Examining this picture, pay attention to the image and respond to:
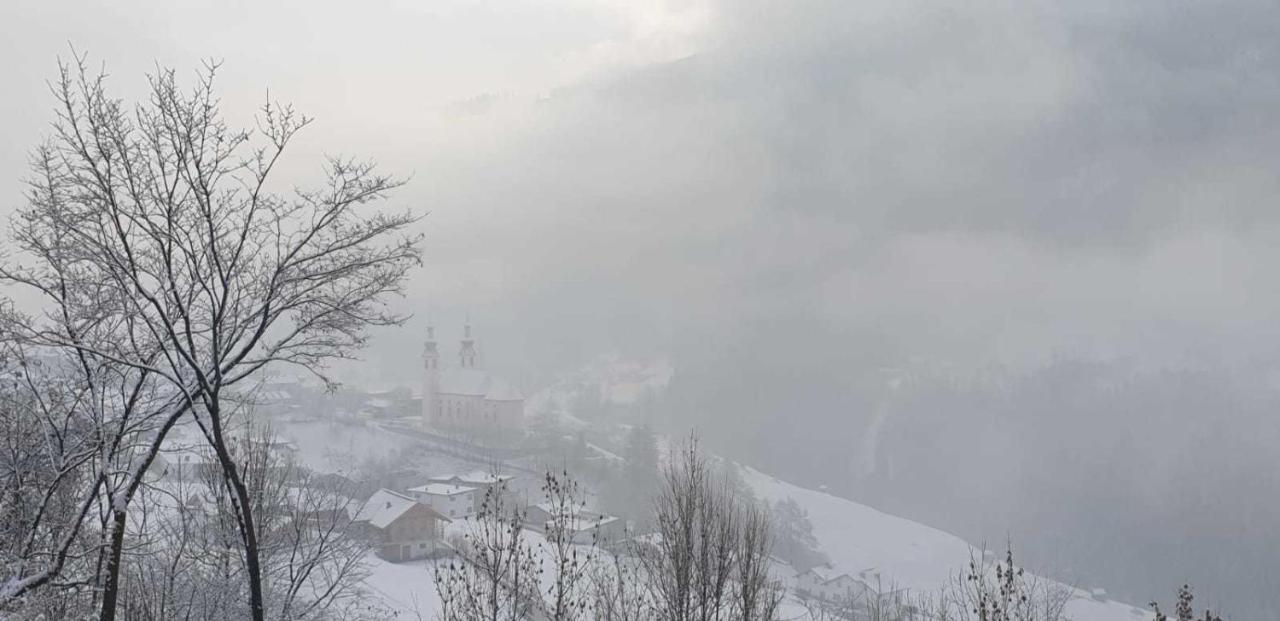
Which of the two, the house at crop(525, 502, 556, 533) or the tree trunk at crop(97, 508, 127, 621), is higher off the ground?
the tree trunk at crop(97, 508, 127, 621)

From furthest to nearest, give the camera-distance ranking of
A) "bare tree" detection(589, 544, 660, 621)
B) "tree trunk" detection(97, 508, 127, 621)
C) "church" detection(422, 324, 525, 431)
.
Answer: "church" detection(422, 324, 525, 431) < "bare tree" detection(589, 544, 660, 621) < "tree trunk" detection(97, 508, 127, 621)

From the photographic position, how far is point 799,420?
15600 centimetres

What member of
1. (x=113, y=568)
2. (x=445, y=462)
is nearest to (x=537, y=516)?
(x=445, y=462)

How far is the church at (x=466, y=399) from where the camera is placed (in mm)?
104500

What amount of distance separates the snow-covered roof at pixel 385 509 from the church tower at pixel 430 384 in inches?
2209

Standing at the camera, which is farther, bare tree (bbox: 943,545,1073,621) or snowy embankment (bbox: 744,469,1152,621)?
snowy embankment (bbox: 744,469,1152,621)

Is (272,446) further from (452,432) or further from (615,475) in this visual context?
(452,432)

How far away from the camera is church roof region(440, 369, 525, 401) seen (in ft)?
352

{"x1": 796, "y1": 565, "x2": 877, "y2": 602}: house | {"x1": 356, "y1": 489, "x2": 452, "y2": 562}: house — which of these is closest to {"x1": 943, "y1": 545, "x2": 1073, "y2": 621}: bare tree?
{"x1": 356, "y1": 489, "x2": 452, "y2": 562}: house

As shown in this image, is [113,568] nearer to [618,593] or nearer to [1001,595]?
[618,593]

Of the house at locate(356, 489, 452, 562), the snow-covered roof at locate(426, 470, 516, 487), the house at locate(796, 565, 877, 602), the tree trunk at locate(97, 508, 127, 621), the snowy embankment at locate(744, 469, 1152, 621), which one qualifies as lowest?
the snowy embankment at locate(744, 469, 1152, 621)

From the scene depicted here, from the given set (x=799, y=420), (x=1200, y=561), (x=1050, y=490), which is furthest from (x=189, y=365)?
(x=799, y=420)

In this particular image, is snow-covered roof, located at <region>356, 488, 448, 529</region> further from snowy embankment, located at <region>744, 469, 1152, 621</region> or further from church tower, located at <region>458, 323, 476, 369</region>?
church tower, located at <region>458, 323, 476, 369</region>

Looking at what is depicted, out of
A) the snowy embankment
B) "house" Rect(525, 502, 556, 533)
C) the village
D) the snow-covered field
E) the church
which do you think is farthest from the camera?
the church
